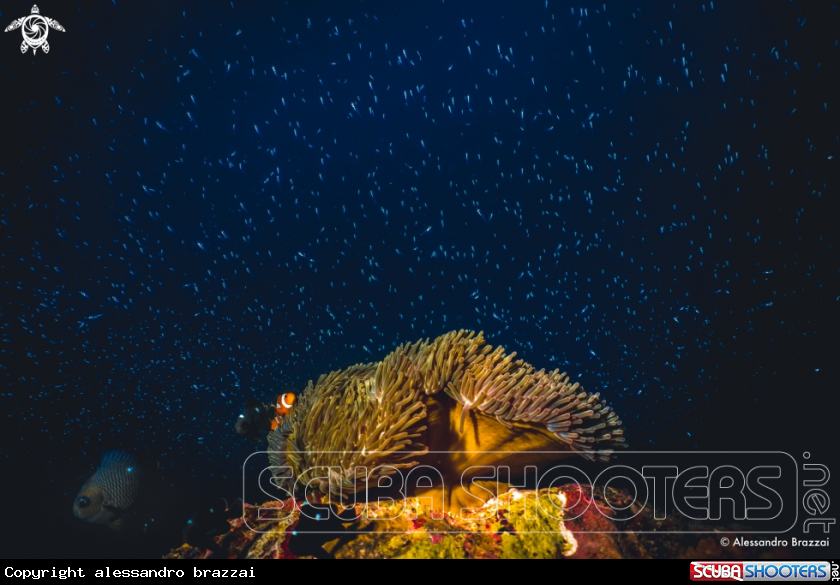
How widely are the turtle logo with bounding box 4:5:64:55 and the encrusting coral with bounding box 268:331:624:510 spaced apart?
10905 millimetres

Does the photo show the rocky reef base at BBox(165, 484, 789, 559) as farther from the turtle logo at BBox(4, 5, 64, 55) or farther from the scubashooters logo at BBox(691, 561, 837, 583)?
the turtle logo at BBox(4, 5, 64, 55)

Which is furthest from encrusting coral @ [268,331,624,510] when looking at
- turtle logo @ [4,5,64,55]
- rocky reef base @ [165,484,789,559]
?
turtle logo @ [4,5,64,55]

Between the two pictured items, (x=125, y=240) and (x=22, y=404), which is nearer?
(x=125, y=240)

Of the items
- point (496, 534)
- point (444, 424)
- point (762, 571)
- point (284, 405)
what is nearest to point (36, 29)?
point (284, 405)

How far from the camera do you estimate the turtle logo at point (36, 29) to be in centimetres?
743

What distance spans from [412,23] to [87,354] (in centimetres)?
1654

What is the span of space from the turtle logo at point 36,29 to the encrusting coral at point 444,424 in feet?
35.8

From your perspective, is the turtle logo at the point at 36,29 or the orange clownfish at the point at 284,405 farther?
the turtle logo at the point at 36,29

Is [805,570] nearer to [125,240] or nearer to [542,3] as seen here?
[542,3]

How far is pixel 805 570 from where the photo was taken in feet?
9.41

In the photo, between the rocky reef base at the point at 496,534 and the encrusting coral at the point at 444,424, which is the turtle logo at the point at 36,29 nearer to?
the encrusting coral at the point at 444,424

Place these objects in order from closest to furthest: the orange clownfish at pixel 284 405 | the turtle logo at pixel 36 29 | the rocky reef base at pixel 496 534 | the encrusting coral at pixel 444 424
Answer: the rocky reef base at pixel 496 534
the encrusting coral at pixel 444 424
the orange clownfish at pixel 284 405
the turtle logo at pixel 36 29

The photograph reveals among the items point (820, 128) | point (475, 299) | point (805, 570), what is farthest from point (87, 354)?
point (820, 128)

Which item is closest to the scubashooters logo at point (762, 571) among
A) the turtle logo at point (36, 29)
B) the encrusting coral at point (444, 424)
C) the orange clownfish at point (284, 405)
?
the encrusting coral at point (444, 424)
